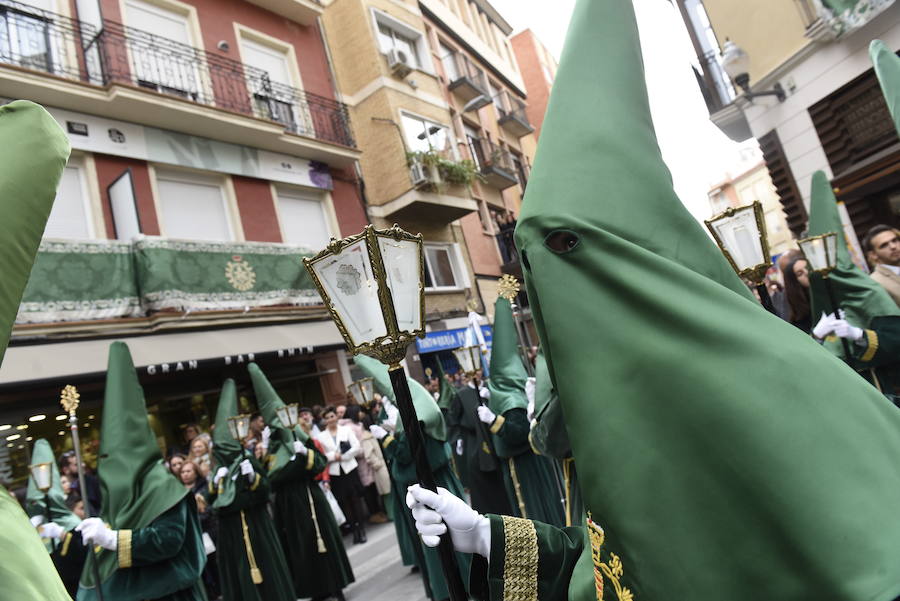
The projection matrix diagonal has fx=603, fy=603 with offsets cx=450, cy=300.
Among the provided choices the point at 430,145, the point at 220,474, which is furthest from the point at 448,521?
the point at 430,145

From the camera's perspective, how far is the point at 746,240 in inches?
137

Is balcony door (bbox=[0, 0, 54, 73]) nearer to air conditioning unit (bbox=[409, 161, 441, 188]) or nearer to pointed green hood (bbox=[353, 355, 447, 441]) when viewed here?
air conditioning unit (bbox=[409, 161, 441, 188])

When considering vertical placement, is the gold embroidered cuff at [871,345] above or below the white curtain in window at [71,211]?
below

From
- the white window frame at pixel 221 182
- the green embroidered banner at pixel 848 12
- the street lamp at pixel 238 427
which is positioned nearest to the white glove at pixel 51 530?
the street lamp at pixel 238 427

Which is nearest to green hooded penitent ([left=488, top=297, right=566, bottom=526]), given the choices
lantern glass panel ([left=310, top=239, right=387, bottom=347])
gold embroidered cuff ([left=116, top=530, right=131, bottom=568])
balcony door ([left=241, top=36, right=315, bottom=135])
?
gold embroidered cuff ([left=116, top=530, right=131, bottom=568])

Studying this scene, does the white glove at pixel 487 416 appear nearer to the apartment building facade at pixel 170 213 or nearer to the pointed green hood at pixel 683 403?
the pointed green hood at pixel 683 403

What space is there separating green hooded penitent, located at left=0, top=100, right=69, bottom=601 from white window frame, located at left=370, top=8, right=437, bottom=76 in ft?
63.3

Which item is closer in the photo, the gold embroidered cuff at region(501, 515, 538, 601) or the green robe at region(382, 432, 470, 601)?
the gold embroidered cuff at region(501, 515, 538, 601)

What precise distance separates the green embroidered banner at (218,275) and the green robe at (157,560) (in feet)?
23.6

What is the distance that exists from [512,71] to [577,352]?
103 feet

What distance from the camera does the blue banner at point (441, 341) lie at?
16.8 m

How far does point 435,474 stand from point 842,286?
370 cm

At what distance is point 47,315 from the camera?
924cm

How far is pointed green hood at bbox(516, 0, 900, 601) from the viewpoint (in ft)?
3.14
